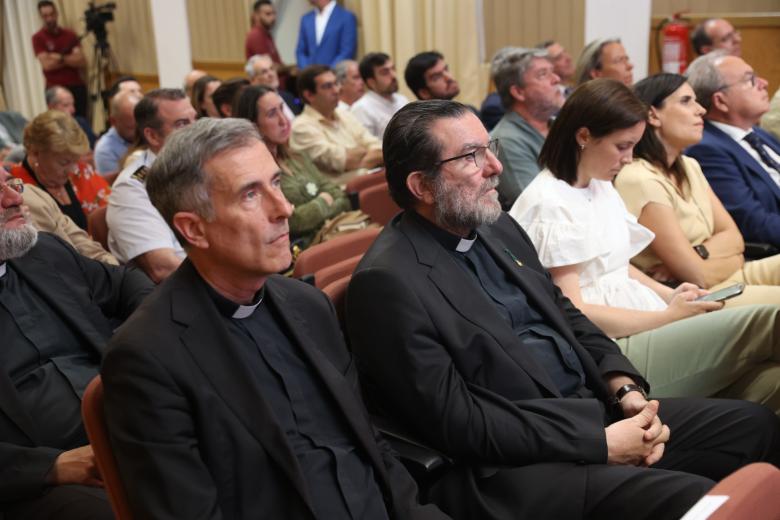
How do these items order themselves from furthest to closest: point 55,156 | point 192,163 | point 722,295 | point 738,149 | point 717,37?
1. point 717,37
2. point 738,149
3. point 55,156
4. point 722,295
5. point 192,163

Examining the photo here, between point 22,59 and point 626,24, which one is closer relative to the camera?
point 626,24

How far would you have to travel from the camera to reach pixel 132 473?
4.61 ft

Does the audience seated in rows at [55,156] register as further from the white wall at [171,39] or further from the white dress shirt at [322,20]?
the white wall at [171,39]

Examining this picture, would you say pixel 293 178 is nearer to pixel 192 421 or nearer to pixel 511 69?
→ pixel 511 69

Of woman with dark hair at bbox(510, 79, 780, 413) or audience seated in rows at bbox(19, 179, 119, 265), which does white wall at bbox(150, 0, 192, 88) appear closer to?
audience seated in rows at bbox(19, 179, 119, 265)

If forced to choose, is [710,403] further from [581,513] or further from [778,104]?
[778,104]

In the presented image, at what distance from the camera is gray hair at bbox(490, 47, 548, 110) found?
14.0 ft

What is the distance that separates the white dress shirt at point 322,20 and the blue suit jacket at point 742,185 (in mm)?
5378

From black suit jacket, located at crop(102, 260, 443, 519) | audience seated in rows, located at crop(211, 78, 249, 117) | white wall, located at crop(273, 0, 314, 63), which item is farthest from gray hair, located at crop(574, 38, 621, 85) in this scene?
white wall, located at crop(273, 0, 314, 63)

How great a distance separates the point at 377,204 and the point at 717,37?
3474 millimetres

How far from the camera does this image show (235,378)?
1.50 meters

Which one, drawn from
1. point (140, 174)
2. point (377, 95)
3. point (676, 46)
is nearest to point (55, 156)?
point (140, 174)

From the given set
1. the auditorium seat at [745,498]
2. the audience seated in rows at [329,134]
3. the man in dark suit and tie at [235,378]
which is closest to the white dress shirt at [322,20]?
the audience seated in rows at [329,134]

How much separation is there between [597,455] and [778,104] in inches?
135
